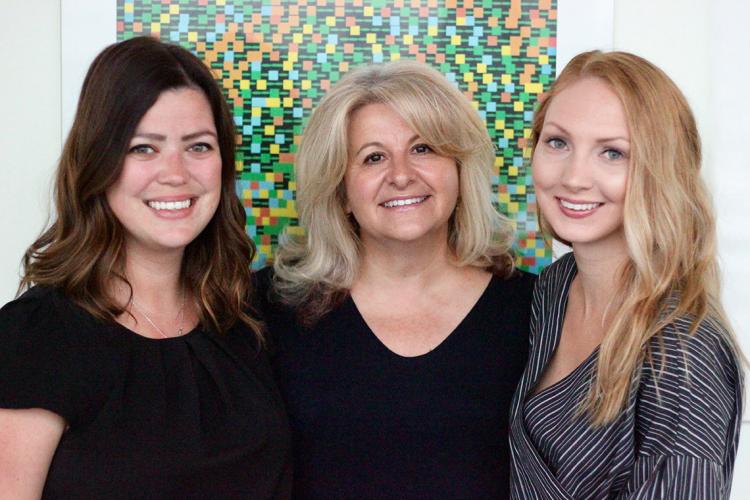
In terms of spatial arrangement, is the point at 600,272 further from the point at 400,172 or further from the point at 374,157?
the point at 374,157

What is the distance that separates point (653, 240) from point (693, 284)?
0.11m

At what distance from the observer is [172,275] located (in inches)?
82.4

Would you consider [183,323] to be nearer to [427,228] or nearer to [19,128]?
[427,228]

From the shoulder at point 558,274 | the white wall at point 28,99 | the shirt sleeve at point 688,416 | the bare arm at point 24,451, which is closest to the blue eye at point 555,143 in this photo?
the shoulder at point 558,274

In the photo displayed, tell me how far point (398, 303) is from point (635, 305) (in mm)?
757

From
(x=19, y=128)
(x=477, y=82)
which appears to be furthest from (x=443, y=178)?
(x=19, y=128)

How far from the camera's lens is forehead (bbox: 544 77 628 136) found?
1768 mm

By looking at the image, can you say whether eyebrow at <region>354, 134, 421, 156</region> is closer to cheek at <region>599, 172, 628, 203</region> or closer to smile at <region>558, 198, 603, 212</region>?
smile at <region>558, 198, 603, 212</region>

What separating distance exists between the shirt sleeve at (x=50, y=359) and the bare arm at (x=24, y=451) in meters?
0.03

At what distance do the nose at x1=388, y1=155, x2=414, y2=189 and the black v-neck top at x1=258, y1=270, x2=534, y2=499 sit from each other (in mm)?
397

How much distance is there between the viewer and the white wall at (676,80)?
2.64 meters

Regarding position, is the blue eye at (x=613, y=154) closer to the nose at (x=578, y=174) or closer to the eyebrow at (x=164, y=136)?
the nose at (x=578, y=174)

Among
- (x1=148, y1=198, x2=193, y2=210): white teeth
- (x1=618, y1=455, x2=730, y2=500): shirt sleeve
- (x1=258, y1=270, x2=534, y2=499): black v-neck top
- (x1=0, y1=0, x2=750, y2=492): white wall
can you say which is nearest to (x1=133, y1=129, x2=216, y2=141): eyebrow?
(x1=148, y1=198, x2=193, y2=210): white teeth

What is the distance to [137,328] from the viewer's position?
1953mm
